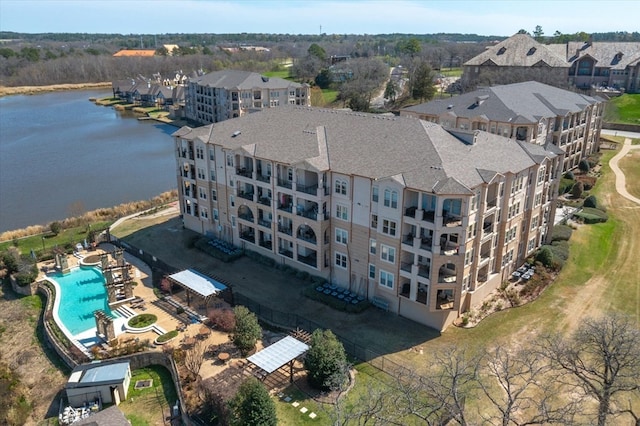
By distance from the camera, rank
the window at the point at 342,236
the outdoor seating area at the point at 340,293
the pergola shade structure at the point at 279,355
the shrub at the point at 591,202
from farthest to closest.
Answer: the shrub at the point at 591,202 → the window at the point at 342,236 → the outdoor seating area at the point at 340,293 → the pergola shade structure at the point at 279,355

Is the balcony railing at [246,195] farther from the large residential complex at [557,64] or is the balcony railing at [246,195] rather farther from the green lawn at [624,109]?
the green lawn at [624,109]

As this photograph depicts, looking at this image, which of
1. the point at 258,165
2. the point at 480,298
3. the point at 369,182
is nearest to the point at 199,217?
the point at 258,165

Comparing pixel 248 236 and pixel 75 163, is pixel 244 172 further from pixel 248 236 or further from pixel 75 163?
pixel 75 163

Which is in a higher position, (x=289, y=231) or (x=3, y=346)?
(x=289, y=231)

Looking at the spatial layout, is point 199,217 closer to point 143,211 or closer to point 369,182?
point 143,211

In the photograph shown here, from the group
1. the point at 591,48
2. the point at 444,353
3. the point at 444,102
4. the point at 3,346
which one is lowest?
the point at 3,346

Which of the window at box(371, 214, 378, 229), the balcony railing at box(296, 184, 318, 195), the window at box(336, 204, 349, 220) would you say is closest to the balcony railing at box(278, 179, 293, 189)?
the balcony railing at box(296, 184, 318, 195)

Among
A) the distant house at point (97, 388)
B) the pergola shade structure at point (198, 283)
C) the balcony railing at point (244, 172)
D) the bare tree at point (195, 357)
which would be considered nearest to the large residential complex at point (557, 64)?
the balcony railing at point (244, 172)
